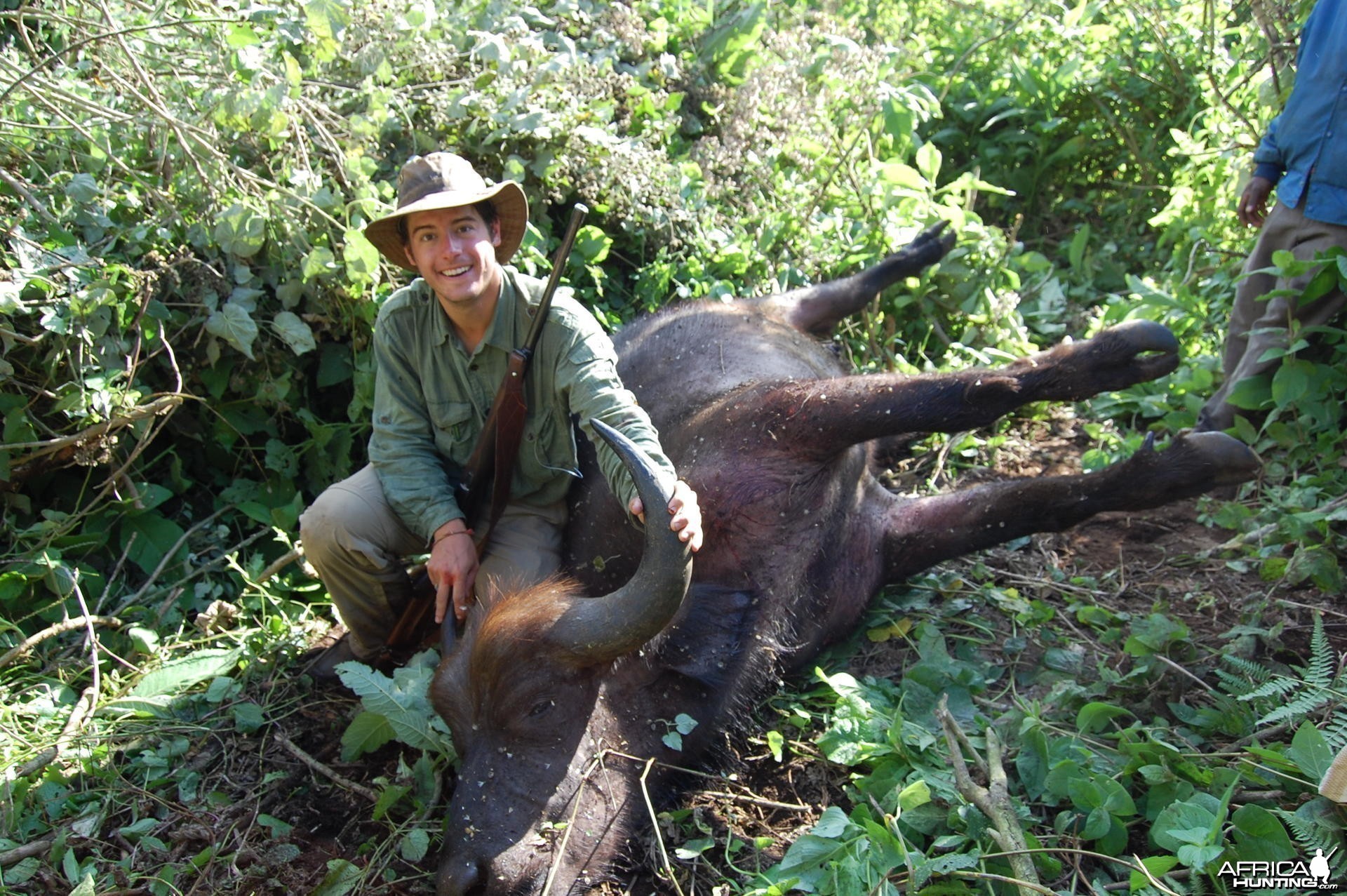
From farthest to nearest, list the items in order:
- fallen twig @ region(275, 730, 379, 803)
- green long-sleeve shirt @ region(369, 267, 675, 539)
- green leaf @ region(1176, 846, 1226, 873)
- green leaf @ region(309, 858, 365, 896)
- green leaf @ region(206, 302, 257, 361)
→ 1. green leaf @ region(206, 302, 257, 361)
2. green long-sleeve shirt @ region(369, 267, 675, 539)
3. fallen twig @ region(275, 730, 379, 803)
4. green leaf @ region(309, 858, 365, 896)
5. green leaf @ region(1176, 846, 1226, 873)

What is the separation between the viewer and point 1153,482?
14.0ft

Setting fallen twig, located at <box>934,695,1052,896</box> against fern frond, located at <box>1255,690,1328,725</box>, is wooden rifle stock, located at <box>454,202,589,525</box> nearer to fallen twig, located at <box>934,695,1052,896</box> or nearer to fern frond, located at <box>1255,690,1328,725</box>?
fallen twig, located at <box>934,695,1052,896</box>

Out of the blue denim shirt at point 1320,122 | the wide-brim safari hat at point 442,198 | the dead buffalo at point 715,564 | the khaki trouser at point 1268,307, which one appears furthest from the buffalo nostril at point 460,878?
the blue denim shirt at point 1320,122

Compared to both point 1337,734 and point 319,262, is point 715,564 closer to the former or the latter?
point 1337,734

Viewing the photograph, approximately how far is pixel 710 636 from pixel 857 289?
2.88 metres

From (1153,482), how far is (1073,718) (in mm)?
1162

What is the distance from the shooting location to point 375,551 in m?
4.18

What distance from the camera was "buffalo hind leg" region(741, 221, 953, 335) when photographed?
6020 millimetres

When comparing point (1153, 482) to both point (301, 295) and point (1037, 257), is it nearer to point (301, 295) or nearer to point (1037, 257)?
point (1037, 257)

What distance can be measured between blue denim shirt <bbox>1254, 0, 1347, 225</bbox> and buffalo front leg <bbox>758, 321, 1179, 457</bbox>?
89cm

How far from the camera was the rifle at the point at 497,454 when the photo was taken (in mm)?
3910

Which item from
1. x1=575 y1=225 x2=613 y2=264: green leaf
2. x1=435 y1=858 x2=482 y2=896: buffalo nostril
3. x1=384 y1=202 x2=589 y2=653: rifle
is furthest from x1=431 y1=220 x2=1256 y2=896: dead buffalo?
x1=575 y1=225 x2=613 y2=264: green leaf

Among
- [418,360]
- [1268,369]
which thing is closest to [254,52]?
[418,360]

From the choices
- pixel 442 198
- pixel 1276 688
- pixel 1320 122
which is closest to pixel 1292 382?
pixel 1320 122
